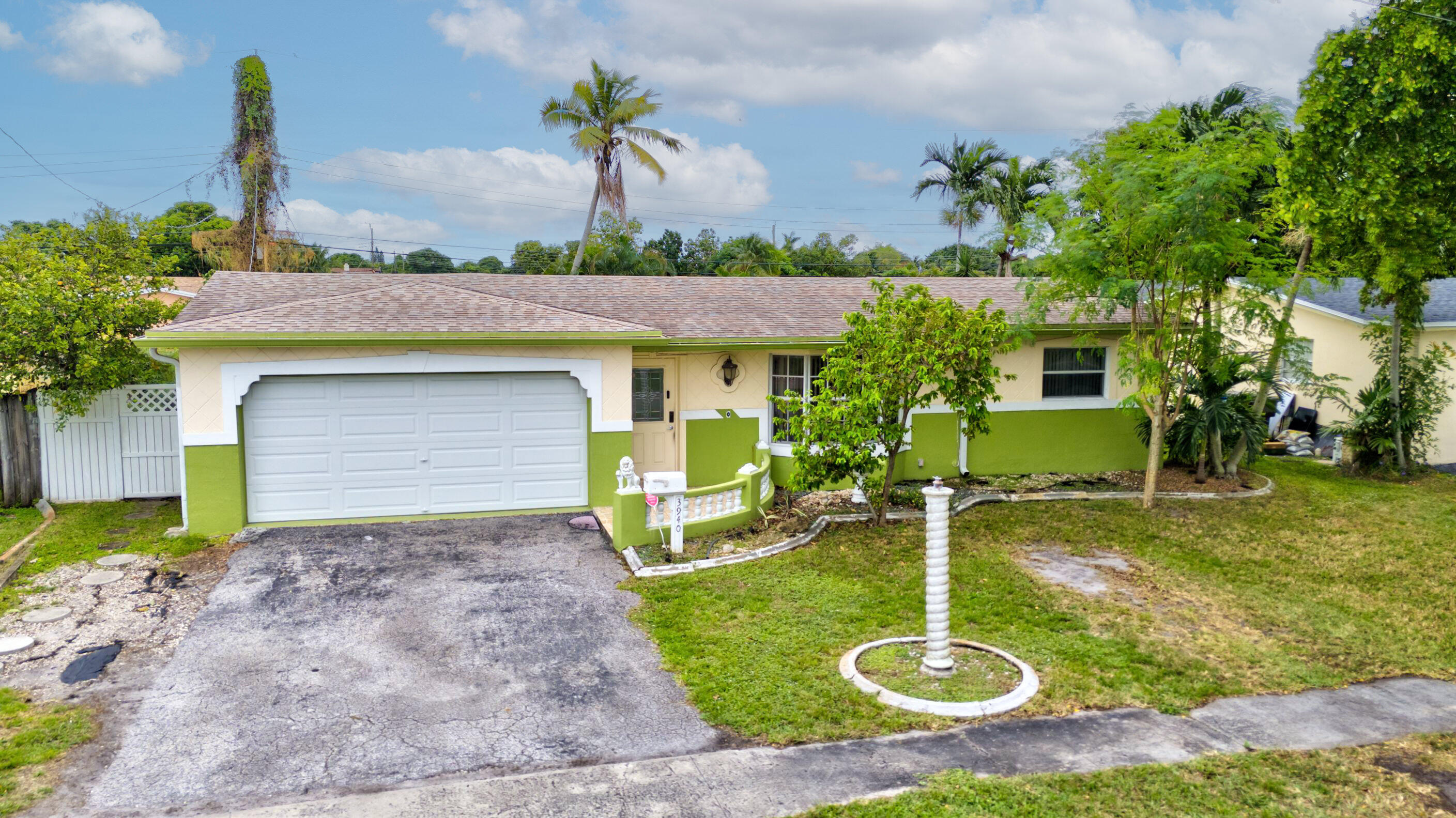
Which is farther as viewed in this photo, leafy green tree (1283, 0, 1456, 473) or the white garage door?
the white garage door

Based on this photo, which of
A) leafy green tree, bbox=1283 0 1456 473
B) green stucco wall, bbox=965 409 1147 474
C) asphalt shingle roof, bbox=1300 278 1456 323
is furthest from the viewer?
asphalt shingle roof, bbox=1300 278 1456 323

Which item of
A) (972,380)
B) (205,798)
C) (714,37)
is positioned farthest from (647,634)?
(714,37)

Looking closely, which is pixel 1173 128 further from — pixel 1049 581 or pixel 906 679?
pixel 906 679

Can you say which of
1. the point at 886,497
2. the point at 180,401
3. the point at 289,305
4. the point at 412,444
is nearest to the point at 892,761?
the point at 886,497

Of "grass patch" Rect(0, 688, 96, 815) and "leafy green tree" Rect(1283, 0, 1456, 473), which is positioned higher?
"leafy green tree" Rect(1283, 0, 1456, 473)

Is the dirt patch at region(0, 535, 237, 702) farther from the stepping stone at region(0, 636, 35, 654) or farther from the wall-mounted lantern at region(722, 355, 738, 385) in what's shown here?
the wall-mounted lantern at region(722, 355, 738, 385)

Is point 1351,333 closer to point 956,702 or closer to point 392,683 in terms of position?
point 956,702

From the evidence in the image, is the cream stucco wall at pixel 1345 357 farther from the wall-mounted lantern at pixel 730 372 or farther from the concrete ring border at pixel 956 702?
the concrete ring border at pixel 956 702

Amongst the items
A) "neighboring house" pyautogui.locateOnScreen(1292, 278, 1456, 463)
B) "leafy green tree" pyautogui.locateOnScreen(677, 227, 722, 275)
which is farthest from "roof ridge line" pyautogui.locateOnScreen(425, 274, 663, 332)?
"leafy green tree" pyautogui.locateOnScreen(677, 227, 722, 275)
